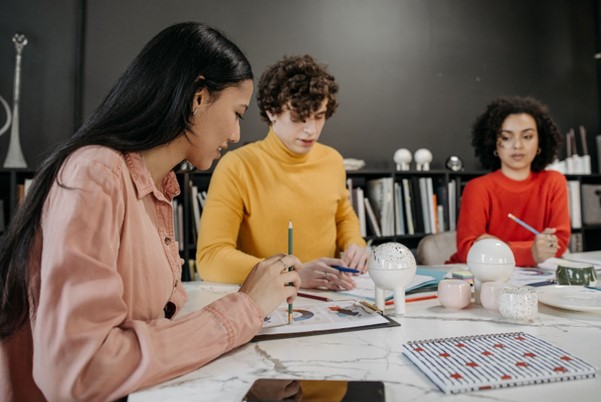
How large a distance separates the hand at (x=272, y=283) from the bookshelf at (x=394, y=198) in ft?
5.46

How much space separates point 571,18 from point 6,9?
441 cm

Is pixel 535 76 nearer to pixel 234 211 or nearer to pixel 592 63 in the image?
pixel 592 63

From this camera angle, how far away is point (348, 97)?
3.27m

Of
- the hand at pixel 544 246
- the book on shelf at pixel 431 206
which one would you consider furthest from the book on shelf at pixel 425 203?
the hand at pixel 544 246

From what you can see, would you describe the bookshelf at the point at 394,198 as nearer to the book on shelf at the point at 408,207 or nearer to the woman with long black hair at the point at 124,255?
the book on shelf at the point at 408,207

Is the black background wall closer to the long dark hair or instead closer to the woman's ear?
the woman's ear

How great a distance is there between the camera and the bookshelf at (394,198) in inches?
89.8

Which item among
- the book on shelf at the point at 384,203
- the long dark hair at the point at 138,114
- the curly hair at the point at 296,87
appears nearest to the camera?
the long dark hair at the point at 138,114

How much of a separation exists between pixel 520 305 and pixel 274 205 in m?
1.01

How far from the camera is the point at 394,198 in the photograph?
9.43ft

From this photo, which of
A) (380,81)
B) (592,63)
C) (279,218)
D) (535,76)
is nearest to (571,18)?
(592,63)

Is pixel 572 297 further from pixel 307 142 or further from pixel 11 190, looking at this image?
pixel 11 190

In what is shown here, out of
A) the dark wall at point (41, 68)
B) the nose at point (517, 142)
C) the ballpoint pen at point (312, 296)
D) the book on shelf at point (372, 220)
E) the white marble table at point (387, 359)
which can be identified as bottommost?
the white marble table at point (387, 359)

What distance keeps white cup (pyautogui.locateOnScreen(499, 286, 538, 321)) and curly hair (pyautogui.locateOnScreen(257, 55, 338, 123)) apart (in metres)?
1.05
